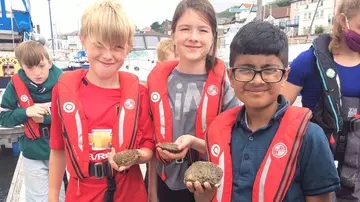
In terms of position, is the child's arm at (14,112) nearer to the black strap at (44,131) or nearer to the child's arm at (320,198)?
the black strap at (44,131)

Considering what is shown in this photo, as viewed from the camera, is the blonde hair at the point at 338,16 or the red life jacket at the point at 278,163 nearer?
the red life jacket at the point at 278,163

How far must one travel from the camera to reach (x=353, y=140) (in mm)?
2451

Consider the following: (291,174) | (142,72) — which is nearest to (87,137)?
(291,174)

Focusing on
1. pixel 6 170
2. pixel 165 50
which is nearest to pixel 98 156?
pixel 165 50

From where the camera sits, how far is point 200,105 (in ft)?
8.05

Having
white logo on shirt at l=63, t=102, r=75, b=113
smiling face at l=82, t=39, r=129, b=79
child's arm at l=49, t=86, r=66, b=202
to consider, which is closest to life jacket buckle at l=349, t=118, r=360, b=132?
smiling face at l=82, t=39, r=129, b=79

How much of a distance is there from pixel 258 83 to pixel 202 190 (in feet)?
2.18

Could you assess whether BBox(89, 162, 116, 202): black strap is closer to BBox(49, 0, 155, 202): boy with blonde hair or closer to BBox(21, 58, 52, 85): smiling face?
BBox(49, 0, 155, 202): boy with blonde hair

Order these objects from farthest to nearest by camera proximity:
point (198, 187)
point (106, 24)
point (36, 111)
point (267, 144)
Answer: point (36, 111)
point (106, 24)
point (267, 144)
point (198, 187)

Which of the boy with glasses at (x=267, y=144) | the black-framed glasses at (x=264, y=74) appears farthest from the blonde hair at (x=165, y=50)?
the black-framed glasses at (x=264, y=74)

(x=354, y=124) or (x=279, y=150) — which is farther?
(x=354, y=124)

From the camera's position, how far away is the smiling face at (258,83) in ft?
5.80

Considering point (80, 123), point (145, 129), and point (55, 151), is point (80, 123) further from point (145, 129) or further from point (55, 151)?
point (145, 129)

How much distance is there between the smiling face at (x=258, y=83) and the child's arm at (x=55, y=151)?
140 cm
